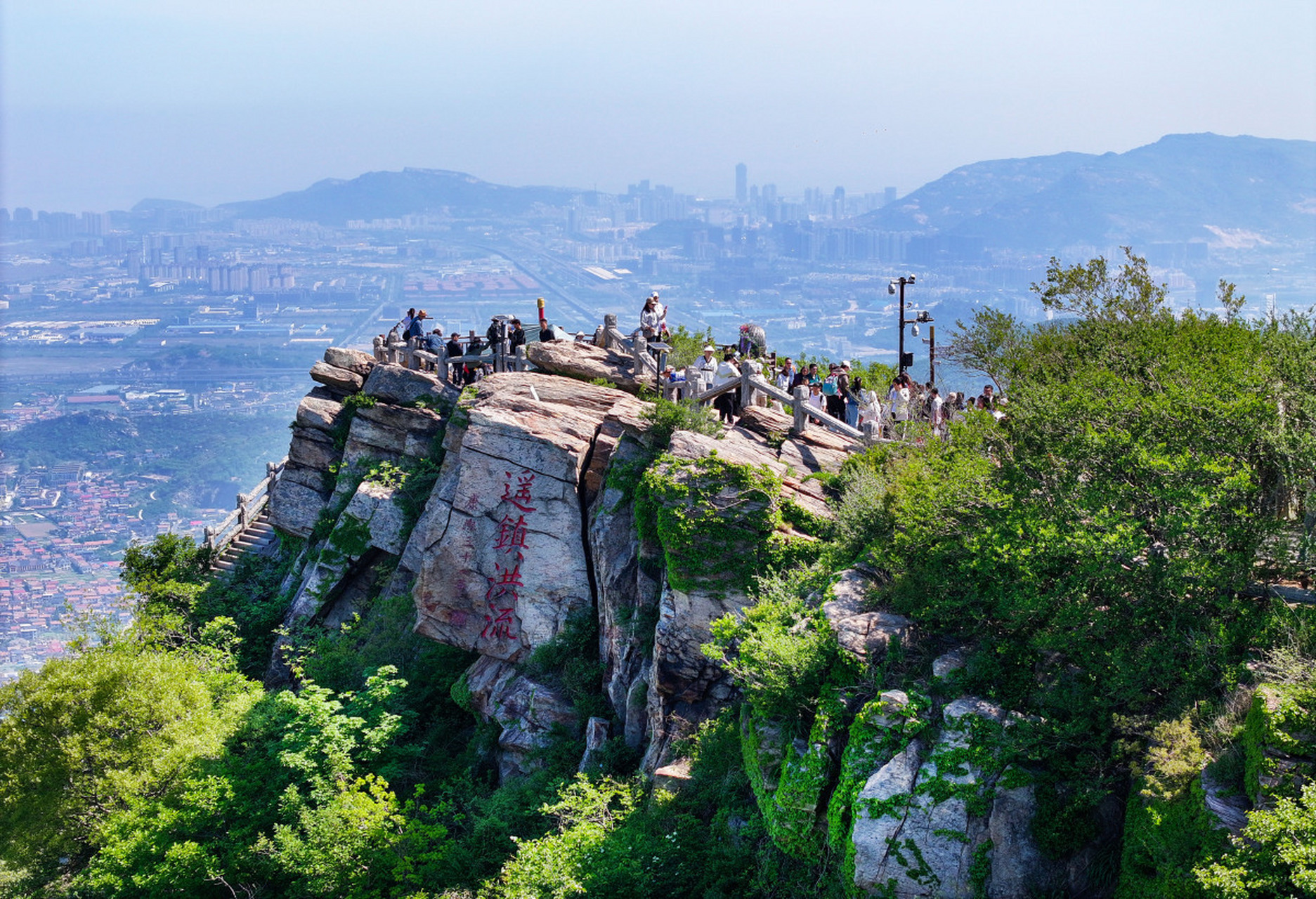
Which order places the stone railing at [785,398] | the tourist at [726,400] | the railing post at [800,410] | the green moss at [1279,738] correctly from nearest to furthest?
the green moss at [1279,738]
the stone railing at [785,398]
the railing post at [800,410]
the tourist at [726,400]

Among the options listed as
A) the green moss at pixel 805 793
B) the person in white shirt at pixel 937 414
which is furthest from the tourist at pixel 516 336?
the green moss at pixel 805 793

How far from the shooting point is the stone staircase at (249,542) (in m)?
33.2

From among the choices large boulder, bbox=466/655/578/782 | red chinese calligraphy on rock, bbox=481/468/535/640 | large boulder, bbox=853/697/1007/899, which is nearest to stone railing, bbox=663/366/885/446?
red chinese calligraphy on rock, bbox=481/468/535/640

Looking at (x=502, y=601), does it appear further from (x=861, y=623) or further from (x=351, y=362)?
(x=351, y=362)

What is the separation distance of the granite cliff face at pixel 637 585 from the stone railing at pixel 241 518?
5.11 m

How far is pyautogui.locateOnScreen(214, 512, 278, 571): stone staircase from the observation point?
109ft

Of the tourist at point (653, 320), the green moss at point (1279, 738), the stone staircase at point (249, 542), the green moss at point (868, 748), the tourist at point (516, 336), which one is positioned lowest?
the stone staircase at point (249, 542)

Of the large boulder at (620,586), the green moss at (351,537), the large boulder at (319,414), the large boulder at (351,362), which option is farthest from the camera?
the large boulder at (351,362)

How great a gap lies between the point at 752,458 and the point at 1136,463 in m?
8.40

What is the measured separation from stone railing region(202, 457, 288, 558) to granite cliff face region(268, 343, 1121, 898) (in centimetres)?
511

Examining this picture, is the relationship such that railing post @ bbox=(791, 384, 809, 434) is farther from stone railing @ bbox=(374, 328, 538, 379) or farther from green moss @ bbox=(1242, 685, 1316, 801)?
green moss @ bbox=(1242, 685, 1316, 801)

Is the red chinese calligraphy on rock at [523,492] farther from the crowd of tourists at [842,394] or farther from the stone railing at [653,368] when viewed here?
the crowd of tourists at [842,394]

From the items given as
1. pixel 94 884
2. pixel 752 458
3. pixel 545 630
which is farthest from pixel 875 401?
pixel 94 884

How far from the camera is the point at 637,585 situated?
70.0ft
